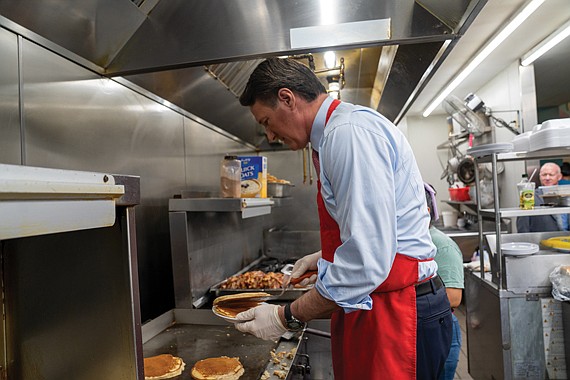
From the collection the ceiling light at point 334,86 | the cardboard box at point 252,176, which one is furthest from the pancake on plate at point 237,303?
the ceiling light at point 334,86

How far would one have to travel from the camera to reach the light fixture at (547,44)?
3.66 metres

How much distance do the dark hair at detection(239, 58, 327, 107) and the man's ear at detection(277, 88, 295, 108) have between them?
11 millimetres

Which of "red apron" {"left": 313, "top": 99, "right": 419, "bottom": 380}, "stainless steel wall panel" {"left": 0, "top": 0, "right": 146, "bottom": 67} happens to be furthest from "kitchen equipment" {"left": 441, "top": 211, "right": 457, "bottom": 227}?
"stainless steel wall panel" {"left": 0, "top": 0, "right": 146, "bottom": 67}

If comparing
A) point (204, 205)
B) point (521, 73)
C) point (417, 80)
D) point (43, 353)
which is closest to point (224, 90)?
point (204, 205)

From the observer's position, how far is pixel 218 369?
4.70 ft

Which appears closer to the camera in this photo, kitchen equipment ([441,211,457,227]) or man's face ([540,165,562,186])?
man's face ([540,165,562,186])

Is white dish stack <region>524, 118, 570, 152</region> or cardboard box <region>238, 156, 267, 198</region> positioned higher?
white dish stack <region>524, 118, 570, 152</region>

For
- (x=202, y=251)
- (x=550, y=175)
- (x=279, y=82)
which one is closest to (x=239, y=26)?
(x=279, y=82)

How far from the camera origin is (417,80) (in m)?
2.09

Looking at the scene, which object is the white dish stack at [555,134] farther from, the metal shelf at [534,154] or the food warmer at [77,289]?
the food warmer at [77,289]

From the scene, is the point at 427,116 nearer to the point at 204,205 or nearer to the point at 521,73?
the point at 521,73

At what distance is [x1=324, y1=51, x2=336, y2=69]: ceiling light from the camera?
2431 mm

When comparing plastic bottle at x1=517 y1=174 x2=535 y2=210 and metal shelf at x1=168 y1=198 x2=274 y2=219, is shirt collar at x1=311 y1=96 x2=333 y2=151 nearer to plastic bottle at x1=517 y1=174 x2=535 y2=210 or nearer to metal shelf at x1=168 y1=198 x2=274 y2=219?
metal shelf at x1=168 y1=198 x2=274 y2=219

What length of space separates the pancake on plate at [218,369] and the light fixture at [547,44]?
13.8ft
